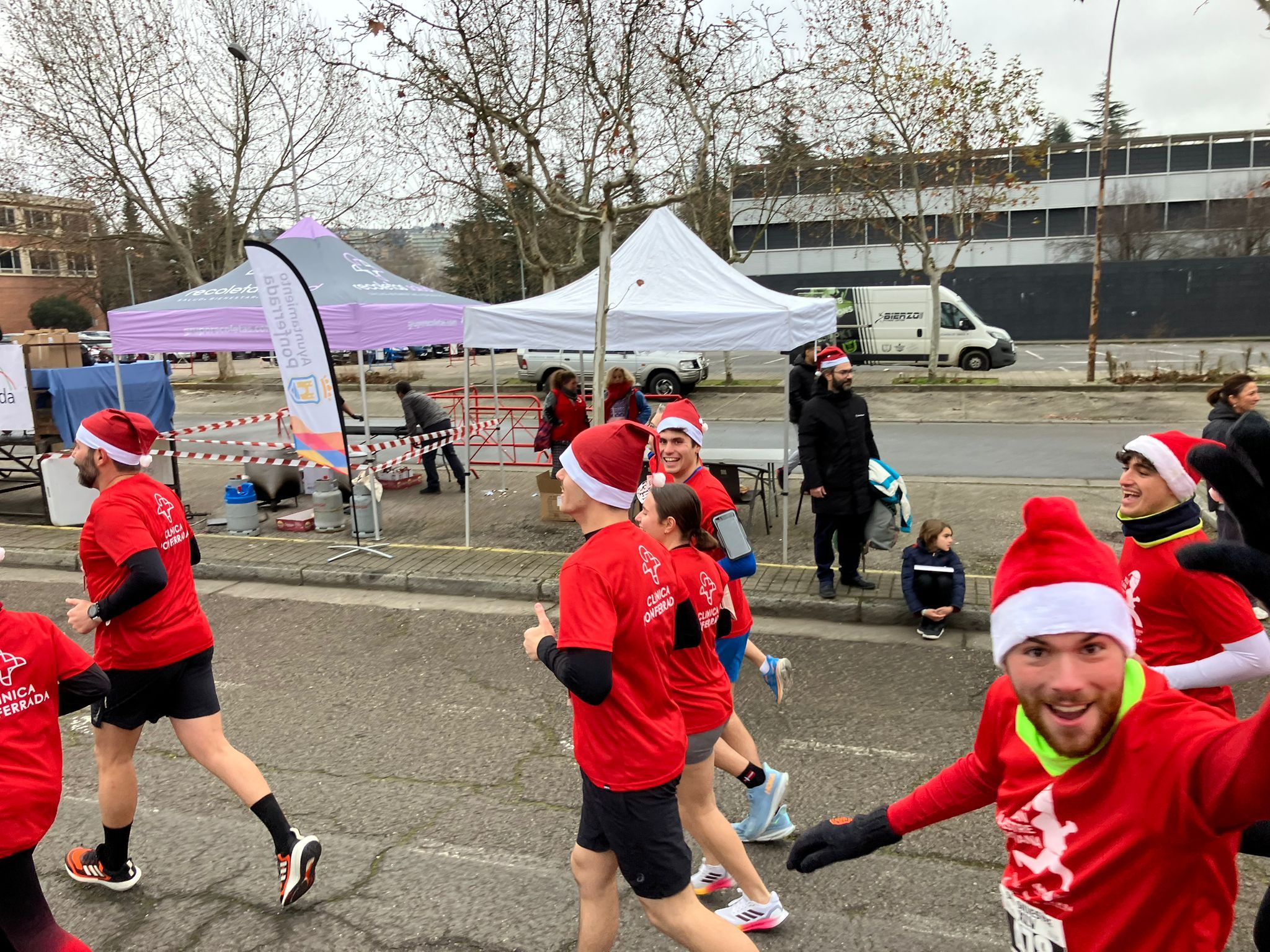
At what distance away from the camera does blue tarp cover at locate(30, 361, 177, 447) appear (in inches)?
426

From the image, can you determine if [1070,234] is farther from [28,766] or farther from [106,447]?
[28,766]

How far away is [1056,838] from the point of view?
1.67m

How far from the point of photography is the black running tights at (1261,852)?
2457 millimetres

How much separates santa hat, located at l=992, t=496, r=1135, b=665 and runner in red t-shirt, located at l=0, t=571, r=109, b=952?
254 centimetres

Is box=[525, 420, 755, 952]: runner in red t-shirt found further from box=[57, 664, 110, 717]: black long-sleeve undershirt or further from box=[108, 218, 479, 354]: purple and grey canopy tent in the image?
box=[108, 218, 479, 354]: purple and grey canopy tent

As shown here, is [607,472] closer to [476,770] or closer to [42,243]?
[476,770]

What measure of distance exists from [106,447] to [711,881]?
9.88ft

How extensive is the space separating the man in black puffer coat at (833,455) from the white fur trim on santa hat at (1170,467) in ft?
12.0

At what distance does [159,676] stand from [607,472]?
2220 mm

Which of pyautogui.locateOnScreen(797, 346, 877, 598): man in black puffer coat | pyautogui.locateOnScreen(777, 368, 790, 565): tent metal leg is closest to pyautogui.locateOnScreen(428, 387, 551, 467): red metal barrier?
pyautogui.locateOnScreen(777, 368, 790, 565): tent metal leg

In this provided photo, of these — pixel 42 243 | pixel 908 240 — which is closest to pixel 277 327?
pixel 42 243

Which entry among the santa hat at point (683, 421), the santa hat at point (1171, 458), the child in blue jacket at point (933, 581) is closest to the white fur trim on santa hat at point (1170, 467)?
the santa hat at point (1171, 458)

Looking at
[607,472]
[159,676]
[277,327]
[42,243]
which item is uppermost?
[42,243]

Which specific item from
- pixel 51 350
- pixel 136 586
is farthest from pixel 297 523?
pixel 136 586
